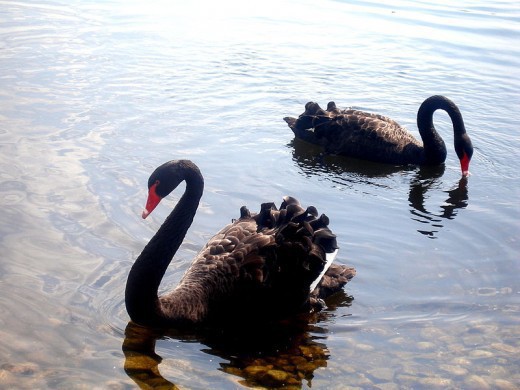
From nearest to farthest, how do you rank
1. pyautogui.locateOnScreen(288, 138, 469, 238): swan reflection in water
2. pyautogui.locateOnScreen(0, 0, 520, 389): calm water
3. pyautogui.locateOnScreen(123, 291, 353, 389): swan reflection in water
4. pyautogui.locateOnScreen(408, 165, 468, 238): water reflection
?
1. pyautogui.locateOnScreen(123, 291, 353, 389): swan reflection in water
2. pyautogui.locateOnScreen(0, 0, 520, 389): calm water
3. pyautogui.locateOnScreen(408, 165, 468, 238): water reflection
4. pyautogui.locateOnScreen(288, 138, 469, 238): swan reflection in water

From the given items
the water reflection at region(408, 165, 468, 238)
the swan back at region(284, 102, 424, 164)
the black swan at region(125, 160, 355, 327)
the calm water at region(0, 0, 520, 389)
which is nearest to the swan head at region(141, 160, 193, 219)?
the black swan at region(125, 160, 355, 327)

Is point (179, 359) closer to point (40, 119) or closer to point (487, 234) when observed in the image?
point (487, 234)

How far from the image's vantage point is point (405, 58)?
40.4 ft

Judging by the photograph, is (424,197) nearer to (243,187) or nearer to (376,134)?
(376,134)

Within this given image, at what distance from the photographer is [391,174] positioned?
8375 millimetres

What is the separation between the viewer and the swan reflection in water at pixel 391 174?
283 inches

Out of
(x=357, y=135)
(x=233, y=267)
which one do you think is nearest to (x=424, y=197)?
(x=357, y=135)

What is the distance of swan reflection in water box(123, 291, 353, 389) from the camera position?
455cm

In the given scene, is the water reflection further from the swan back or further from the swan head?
the swan head

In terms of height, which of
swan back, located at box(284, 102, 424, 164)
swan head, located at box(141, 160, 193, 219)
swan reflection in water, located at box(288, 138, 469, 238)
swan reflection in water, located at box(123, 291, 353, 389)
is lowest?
swan reflection in water, located at box(123, 291, 353, 389)

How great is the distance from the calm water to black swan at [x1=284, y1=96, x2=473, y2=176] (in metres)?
0.18

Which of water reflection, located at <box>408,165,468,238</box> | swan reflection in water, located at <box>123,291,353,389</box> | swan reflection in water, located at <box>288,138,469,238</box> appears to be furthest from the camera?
swan reflection in water, located at <box>288,138,469,238</box>

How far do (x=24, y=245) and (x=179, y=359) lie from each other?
1695 mm

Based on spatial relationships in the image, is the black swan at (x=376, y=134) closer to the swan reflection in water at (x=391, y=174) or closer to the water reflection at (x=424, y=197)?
the swan reflection in water at (x=391, y=174)
